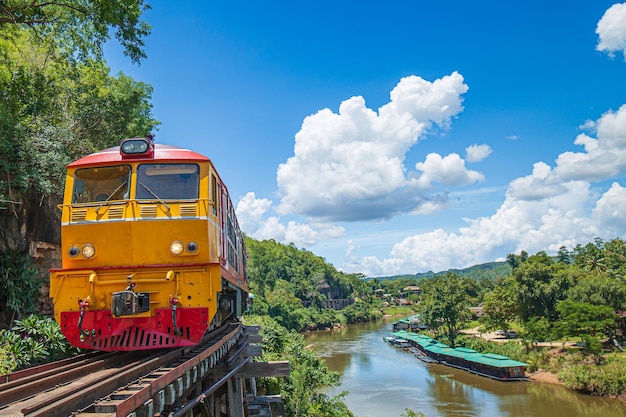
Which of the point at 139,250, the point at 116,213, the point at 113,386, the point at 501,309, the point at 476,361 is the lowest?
the point at 476,361

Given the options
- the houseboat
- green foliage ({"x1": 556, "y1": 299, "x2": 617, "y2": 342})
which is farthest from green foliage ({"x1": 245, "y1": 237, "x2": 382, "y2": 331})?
green foliage ({"x1": 556, "y1": 299, "x2": 617, "y2": 342})

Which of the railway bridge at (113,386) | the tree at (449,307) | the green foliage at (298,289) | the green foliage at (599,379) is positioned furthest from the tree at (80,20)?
the green foliage at (298,289)

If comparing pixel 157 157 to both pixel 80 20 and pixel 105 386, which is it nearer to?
pixel 105 386

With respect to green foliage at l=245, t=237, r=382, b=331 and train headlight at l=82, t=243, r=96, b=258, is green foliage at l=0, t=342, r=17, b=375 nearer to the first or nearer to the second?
train headlight at l=82, t=243, r=96, b=258

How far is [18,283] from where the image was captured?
12.5 metres

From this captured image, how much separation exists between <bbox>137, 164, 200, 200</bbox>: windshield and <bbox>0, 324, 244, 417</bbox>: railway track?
8.43ft

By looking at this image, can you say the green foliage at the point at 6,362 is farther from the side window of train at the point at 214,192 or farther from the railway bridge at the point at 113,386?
the side window of train at the point at 214,192

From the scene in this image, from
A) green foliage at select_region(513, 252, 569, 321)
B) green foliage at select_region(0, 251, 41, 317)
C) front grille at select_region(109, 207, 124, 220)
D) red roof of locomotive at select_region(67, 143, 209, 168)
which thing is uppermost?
red roof of locomotive at select_region(67, 143, 209, 168)

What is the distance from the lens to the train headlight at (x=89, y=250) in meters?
7.01

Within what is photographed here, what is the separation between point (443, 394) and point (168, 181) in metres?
29.6

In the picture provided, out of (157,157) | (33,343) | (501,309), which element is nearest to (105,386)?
(157,157)

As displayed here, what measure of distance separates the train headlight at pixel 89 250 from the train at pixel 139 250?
16 millimetres

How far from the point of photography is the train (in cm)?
672

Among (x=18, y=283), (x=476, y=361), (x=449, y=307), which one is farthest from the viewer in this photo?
(x=449, y=307)
